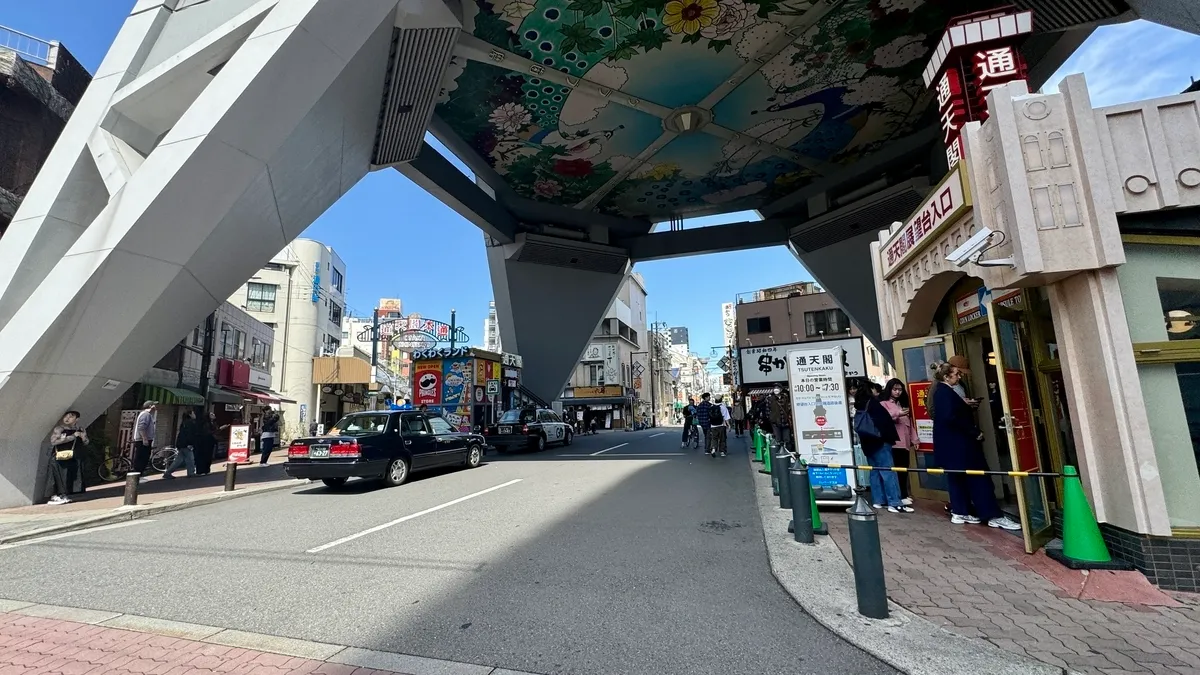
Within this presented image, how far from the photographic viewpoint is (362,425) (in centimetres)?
1067

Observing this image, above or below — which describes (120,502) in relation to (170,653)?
above

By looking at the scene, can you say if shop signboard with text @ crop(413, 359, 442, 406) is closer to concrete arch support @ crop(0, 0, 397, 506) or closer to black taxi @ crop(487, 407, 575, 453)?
black taxi @ crop(487, 407, 575, 453)

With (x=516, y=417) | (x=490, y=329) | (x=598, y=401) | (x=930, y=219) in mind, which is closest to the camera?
(x=930, y=219)

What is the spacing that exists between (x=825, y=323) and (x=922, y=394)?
3370cm

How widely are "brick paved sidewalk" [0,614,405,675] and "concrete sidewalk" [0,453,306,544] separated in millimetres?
4861

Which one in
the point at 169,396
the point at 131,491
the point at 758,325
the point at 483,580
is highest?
the point at 758,325

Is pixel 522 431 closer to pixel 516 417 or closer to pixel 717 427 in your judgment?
pixel 516 417

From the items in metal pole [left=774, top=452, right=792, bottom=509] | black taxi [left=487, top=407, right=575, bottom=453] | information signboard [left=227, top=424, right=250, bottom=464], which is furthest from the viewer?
black taxi [left=487, top=407, right=575, bottom=453]

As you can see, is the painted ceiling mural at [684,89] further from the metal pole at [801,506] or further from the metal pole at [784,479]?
the metal pole at [801,506]

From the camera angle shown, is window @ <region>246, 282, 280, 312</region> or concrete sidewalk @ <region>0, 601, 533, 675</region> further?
window @ <region>246, 282, 280, 312</region>

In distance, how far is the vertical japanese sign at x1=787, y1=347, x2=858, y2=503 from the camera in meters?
7.21

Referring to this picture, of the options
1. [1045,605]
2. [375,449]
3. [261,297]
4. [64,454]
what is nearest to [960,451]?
[1045,605]

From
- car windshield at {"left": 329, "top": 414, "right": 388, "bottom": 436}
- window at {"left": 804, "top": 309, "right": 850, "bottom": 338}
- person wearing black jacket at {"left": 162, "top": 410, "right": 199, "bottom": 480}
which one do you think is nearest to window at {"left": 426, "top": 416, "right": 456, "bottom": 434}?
car windshield at {"left": 329, "top": 414, "right": 388, "bottom": 436}

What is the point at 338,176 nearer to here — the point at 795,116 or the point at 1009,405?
the point at 1009,405
